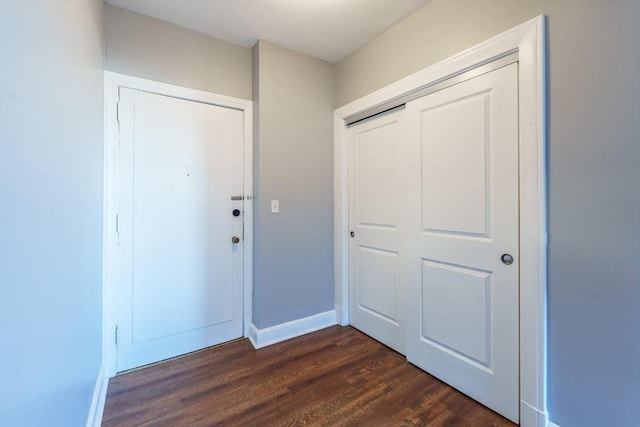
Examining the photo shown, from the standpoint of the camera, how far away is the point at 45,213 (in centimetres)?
79

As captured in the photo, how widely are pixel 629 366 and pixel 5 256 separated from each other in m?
2.09

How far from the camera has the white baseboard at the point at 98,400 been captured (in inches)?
54.6

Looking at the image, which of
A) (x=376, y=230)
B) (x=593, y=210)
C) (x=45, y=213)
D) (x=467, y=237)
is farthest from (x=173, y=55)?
(x=593, y=210)

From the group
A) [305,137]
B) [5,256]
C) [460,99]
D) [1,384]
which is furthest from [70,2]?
[460,99]

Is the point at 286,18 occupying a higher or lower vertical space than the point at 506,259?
higher

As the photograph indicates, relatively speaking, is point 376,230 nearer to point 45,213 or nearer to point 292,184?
point 292,184

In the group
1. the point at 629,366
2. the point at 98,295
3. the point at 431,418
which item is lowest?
the point at 431,418

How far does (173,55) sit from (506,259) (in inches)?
107

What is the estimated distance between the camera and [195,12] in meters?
1.97

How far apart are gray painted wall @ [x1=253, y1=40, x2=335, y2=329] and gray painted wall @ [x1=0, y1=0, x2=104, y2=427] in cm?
118

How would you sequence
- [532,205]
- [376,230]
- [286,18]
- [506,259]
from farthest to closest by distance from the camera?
[376,230] → [286,18] → [506,259] → [532,205]

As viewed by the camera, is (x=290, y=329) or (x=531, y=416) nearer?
(x=531, y=416)

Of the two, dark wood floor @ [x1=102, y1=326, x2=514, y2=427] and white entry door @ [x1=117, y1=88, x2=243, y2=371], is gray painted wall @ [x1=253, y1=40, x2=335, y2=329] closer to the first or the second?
white entry door @ [x1=117, y1=88, x2=243, y2=371]

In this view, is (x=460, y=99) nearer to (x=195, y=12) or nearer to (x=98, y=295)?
(x=195, y=12)
